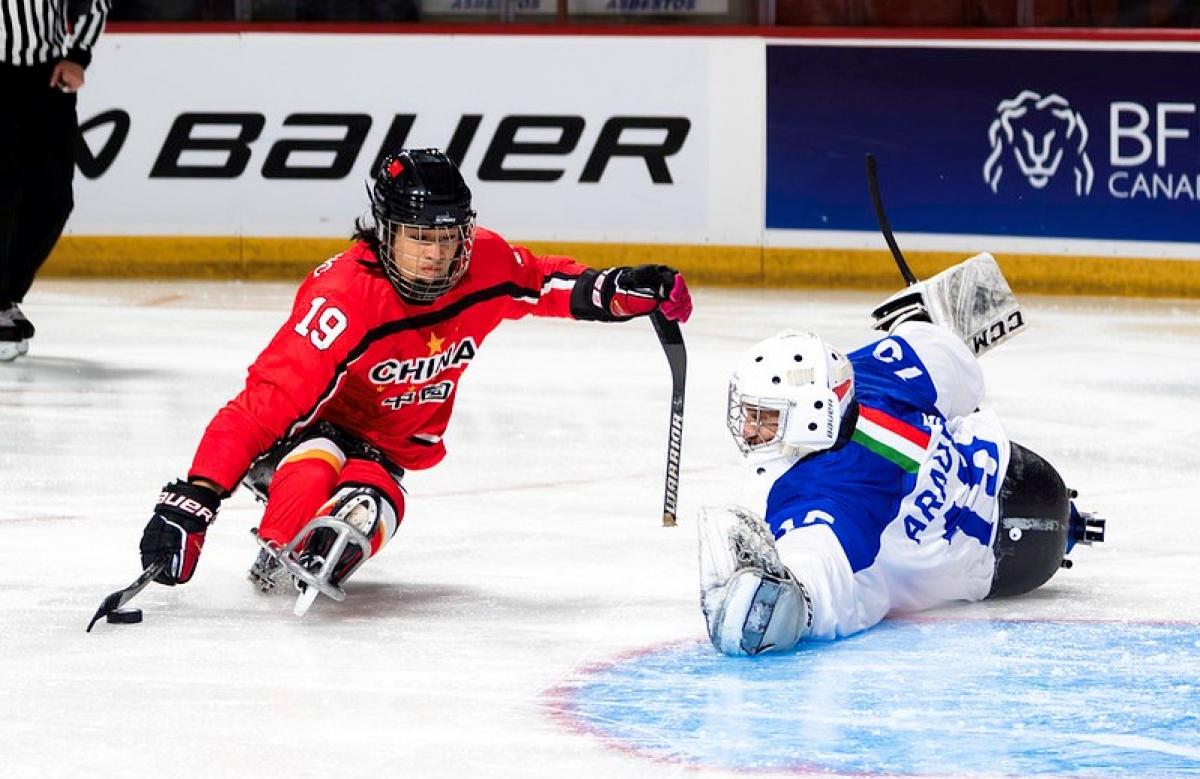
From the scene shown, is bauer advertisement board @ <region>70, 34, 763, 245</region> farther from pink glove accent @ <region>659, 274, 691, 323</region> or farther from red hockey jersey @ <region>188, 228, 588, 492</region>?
pink glove accent @ <region>659, 274, 691, 323</region>

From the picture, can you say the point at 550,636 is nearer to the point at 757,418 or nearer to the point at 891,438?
the point at 757,418

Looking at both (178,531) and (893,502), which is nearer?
(178,531)

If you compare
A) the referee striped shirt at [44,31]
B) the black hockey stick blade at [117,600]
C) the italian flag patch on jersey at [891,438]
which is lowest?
the black hockey stick blade at [117,600]

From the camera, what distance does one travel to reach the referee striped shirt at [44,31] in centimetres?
670

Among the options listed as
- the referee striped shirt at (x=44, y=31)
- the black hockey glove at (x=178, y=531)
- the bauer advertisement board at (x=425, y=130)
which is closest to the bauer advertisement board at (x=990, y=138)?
the bauer advertisement board at (x=425, y=130)

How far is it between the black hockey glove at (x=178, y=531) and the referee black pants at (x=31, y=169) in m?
3.39

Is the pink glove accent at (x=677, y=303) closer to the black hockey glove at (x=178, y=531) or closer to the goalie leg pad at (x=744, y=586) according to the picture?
the goalie leg pad at (x=744, y=586)

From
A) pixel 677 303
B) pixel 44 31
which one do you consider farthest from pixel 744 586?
pixel 44 31

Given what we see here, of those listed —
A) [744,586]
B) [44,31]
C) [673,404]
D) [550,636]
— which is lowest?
[550,636]

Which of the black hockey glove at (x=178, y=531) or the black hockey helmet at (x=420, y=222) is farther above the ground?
the black hockey helmet at (x=420, y=222)

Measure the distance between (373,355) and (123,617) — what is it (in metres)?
0.57

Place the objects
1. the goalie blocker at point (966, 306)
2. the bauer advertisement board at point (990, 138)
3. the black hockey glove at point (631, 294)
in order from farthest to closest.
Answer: the bauer advertisement board at point (990, 138) < the goalie blocker at point (966, 306) < the black hockey glove at point (631, 294)

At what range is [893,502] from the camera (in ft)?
12.2

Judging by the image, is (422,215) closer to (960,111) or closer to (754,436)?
(754,436)
